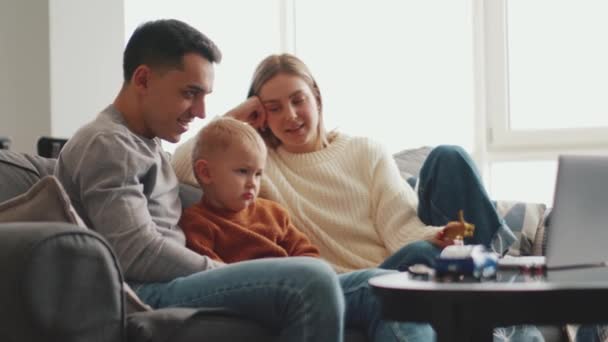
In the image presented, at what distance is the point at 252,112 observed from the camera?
2605 millimetres

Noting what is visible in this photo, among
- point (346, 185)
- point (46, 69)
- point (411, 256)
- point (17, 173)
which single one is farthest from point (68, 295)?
point (46, 69)

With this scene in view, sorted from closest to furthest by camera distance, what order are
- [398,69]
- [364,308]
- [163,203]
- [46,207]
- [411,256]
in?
[46,207] < [364,308] < [163,203] < [411,256] < [398,69]

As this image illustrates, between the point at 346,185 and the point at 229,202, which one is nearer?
the point at 229,202

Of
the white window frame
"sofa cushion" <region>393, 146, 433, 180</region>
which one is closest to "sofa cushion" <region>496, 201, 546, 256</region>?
"sofa cushion" <region>393, 146, 433, 180</region>

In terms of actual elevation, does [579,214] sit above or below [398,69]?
below

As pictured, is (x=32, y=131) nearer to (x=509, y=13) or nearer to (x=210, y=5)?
(x=210, y=5)

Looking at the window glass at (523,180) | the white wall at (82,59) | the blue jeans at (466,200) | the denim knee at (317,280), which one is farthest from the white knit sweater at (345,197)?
the window glass at (523,180)

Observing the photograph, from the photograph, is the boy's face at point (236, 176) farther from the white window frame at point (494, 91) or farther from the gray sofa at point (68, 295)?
the white window frame at point (494, 91)

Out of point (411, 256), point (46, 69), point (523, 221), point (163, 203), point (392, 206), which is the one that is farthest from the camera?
point (46, 69)

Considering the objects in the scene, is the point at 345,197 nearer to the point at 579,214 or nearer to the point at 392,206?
the point at 392,206

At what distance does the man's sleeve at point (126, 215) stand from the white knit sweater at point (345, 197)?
0.45 metres

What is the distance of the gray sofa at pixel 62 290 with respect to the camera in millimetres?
1485

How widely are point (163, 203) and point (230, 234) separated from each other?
17 cm

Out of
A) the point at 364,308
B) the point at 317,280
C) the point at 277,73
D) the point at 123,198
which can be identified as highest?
the point at 277,73
